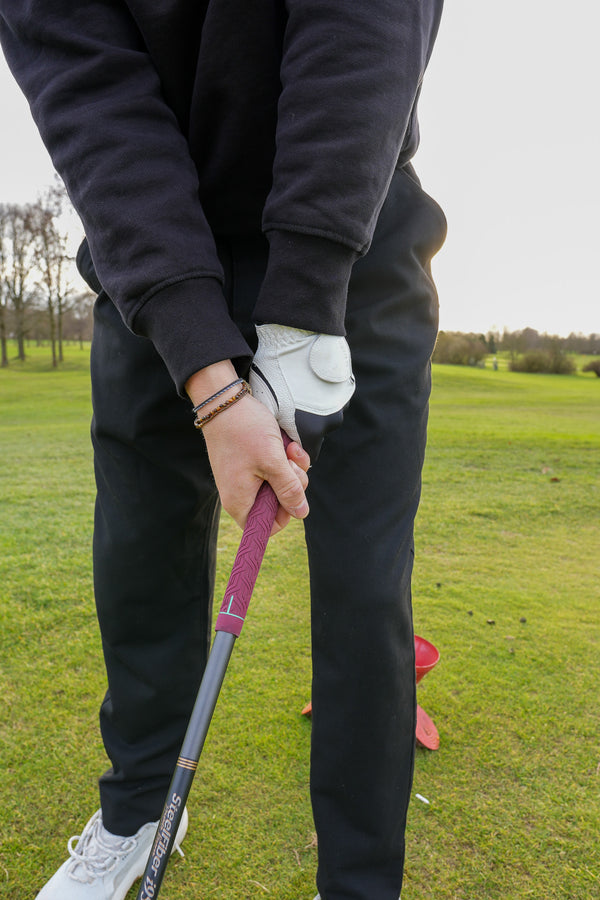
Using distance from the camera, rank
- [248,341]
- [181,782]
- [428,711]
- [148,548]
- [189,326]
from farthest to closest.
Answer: [428,711], [148,548], [248,341], [189,326], [181,782]

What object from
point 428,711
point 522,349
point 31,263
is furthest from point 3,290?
point 428,711

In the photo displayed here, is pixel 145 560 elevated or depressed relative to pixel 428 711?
elevated

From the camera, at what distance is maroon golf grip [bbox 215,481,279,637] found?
3.81ft

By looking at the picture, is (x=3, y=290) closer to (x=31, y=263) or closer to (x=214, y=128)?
(x=31, y=263)

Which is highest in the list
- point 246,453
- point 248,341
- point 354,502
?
point 248,341

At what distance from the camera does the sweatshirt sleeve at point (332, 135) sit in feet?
3.65

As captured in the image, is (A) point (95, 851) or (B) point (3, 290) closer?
(A) point (95, 851)

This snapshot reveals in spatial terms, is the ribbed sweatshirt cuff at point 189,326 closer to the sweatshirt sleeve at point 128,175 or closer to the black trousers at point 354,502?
the sweatshirt sleeve at point 128,175

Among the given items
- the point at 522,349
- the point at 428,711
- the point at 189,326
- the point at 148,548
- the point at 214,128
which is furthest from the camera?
the point at 522,349

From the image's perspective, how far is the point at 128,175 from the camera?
3.90 feet

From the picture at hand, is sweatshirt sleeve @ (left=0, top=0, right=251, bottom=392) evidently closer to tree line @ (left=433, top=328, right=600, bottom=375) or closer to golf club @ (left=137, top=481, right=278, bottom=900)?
golf club @ (left=137, top=481, right=278, bottom=900)

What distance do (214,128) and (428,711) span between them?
1.88m

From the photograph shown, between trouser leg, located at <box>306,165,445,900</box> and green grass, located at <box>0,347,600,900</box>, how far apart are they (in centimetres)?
27

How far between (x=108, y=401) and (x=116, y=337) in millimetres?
149
